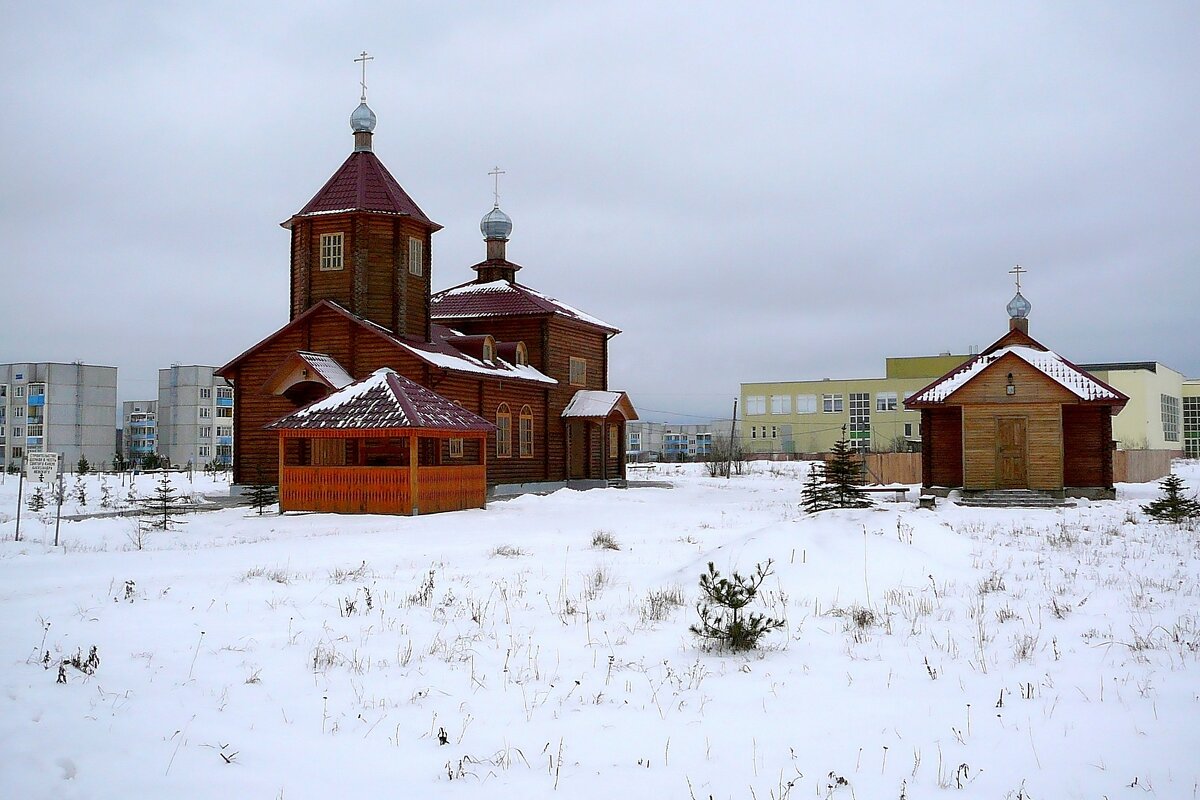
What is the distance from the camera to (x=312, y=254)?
28.1 meters

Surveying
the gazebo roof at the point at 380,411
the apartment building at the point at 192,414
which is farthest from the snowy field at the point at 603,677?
the apartment building at the point at 192,414

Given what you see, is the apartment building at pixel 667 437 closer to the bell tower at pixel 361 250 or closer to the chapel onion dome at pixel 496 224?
the chapel onion dome at pixel 496 224

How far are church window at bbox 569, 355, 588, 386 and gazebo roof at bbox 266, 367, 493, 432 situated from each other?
39.7 ft

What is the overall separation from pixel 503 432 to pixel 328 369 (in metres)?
6.34

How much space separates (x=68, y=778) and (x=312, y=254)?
2446 centimetres

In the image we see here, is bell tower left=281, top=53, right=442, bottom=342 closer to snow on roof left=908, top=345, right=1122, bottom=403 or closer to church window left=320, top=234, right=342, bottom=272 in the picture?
church window left=320, top=234, right=342, bottom=272

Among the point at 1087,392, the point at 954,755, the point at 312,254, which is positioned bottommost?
the point at 954,755

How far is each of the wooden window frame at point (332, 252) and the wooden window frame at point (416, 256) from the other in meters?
1.95

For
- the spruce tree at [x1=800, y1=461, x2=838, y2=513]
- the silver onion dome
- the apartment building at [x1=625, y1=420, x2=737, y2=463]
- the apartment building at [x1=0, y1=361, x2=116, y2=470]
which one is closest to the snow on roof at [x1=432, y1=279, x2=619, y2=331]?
the silver onion dome

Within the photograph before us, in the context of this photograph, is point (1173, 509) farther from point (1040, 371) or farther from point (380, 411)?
point (380, 411)

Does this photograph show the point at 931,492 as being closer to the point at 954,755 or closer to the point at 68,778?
the point at 954,755

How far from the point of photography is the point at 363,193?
92.3 feet

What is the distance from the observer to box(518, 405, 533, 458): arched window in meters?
31.2

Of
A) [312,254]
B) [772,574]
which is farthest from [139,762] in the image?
[312,254]
